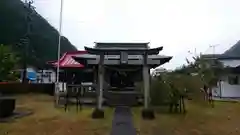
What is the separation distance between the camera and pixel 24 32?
4716cm

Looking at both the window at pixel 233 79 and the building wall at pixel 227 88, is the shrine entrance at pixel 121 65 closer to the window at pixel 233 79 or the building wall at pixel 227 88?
the building wall at pixel 227 88

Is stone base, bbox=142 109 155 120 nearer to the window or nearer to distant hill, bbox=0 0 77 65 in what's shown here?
the window

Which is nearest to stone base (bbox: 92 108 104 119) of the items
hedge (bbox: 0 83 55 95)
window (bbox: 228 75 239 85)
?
hedge (bbox: 0 83 55 95)

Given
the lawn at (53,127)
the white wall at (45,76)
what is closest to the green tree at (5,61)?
the lawn at (53,127)

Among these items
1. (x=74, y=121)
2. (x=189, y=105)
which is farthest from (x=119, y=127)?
(x=189, y=105)

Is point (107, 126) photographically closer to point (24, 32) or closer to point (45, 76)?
point (45, 76)

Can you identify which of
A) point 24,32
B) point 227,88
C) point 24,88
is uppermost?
point 24,32

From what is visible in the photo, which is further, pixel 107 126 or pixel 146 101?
pixel 146 101

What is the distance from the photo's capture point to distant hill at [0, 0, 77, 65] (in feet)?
149

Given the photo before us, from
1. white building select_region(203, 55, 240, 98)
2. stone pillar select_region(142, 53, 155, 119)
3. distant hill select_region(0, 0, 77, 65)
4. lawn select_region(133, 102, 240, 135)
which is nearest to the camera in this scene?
lawn select_region(133, 102, 240, 135)

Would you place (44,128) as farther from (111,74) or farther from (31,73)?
(31,73)

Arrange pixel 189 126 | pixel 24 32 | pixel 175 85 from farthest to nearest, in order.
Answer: pixel 24 32 < pixel 175 85 < pixel 189 126

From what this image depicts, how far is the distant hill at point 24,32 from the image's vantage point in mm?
45500

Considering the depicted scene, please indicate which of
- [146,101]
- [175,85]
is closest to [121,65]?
[175,85]
